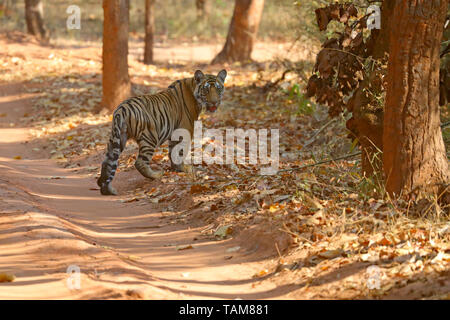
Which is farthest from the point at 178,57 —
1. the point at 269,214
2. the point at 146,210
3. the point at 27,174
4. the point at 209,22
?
the point at 269,214

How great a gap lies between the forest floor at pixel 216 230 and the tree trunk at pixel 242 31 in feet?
19.9

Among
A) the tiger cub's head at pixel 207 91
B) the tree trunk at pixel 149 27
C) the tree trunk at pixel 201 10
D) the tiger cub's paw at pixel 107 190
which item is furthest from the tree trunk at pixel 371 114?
the tree trunk at pixel 201 10

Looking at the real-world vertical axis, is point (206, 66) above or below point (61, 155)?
above

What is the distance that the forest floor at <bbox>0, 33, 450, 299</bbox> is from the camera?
4930mm

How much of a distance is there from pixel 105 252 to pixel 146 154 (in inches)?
119

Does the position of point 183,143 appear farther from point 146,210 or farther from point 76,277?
point 76,277

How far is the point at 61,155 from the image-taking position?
35.9 ft

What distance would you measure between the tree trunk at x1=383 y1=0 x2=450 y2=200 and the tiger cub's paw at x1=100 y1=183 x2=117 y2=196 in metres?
3.90

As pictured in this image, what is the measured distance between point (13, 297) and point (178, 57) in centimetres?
1584

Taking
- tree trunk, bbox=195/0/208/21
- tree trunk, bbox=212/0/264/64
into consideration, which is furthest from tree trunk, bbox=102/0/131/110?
tree trunk, bbox=195/0/208/21

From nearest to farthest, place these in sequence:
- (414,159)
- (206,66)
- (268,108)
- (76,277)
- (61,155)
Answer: (76,277) < (414,159) < (61,155) < (268,108) < (206,66)

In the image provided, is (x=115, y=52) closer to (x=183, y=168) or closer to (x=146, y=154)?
(x=183, y=168)

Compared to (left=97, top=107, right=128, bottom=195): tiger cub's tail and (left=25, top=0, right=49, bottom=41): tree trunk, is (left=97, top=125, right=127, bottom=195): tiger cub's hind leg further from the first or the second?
(left=25, top=0, right=49, bottom=41): tree trunk

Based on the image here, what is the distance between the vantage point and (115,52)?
12.9 metres
